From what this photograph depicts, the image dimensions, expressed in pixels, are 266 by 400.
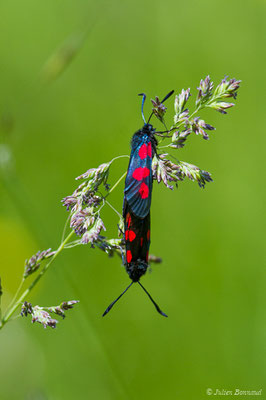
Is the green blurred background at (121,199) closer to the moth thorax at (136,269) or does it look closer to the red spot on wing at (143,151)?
the moth thorax at (136,269)

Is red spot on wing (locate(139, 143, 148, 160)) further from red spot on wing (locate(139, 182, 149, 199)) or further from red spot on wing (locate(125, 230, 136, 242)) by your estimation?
red spot on wing (locate(125, 230, 136, 242))

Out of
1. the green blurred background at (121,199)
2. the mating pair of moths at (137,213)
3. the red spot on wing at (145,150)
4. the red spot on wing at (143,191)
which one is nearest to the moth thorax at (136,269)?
the mating pair of moths at (137,213)

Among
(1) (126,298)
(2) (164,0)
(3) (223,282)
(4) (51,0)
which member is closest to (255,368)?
(3) (223,282)

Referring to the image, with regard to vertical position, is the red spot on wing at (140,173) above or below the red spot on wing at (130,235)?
above

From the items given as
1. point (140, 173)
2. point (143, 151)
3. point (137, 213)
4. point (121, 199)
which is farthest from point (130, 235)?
point (121, 199)

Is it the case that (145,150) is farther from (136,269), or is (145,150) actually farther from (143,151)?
(136,269)

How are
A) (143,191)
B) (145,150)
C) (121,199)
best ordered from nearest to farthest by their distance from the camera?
1. (143,191)
2. (145,150)
3. (121,199)
